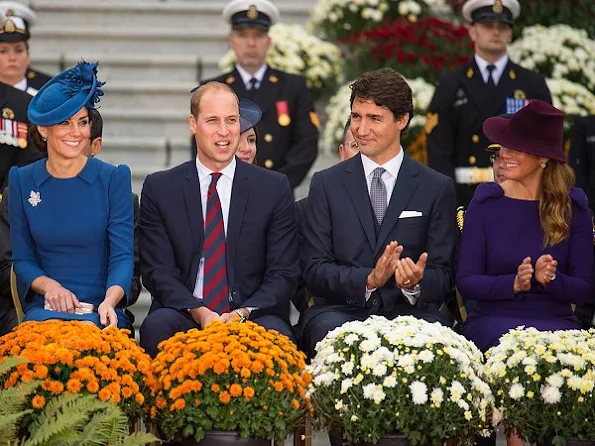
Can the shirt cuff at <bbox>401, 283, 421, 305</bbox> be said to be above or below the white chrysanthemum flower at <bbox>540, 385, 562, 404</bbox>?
above

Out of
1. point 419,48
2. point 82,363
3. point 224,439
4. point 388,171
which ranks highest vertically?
point 419,48

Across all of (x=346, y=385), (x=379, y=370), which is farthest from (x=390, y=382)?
(x=346, y=385)

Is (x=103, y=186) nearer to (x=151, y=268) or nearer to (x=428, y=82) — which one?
(x=151, y=268)

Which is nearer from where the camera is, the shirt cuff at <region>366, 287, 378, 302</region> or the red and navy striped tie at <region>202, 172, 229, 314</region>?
the shirt cuff at <region>366, 287, 378, 302</region>

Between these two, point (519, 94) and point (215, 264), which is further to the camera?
point (519, 94)

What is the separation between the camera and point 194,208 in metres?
6.69

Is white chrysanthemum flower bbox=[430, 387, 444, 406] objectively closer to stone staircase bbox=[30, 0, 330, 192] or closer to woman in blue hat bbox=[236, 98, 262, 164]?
woman in blue hat bbox=[236, 98, 262, 164]

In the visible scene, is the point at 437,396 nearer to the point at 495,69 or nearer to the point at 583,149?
the point at 583,149

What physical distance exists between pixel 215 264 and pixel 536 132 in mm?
1787

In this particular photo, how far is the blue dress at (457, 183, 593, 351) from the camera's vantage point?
6.57 m

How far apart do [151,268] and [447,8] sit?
242 inches

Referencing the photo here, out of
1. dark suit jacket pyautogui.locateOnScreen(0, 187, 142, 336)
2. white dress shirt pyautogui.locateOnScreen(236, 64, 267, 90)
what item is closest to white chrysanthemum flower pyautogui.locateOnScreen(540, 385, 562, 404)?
dark suit jacket pyautogui.locateOnScreen(0, 187, 142, 336)

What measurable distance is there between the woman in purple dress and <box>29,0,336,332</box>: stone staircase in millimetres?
4098

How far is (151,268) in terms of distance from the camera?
6617 millimetres
